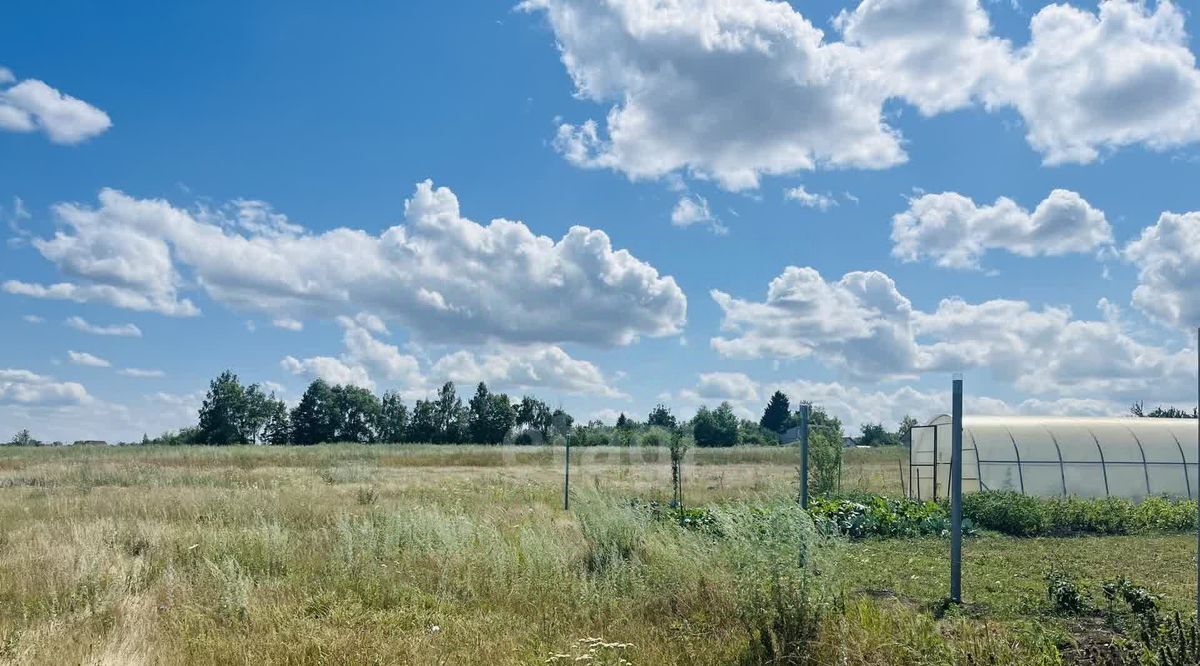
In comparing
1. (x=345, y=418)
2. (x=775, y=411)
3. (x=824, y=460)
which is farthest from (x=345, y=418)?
(x=824, y=460)

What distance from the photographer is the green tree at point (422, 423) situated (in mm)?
105438

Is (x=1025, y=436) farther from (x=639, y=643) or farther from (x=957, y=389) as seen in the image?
(x=639, y=643)

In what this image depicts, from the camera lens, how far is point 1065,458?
78.7 ft

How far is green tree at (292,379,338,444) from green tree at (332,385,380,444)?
647 millimetres

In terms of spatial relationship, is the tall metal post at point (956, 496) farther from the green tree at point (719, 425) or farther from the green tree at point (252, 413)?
the green tree at point (252, 413)

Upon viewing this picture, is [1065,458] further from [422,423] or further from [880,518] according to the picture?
[422,423]

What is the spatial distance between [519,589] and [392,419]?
346 ft

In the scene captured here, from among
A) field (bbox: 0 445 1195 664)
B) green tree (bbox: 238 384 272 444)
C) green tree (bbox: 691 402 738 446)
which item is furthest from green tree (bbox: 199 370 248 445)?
field (bbox: 0 445 1195 664)

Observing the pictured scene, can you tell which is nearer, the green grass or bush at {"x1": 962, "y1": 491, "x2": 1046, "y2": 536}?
the green grass

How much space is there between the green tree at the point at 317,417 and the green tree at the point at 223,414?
669 centimetres

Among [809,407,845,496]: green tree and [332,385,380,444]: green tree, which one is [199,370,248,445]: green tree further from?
[809,407,845,496]: green tree

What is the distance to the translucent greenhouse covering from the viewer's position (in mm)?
23397

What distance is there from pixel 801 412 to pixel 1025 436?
13295mm

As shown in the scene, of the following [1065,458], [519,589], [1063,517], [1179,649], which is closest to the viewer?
[1179,649]
